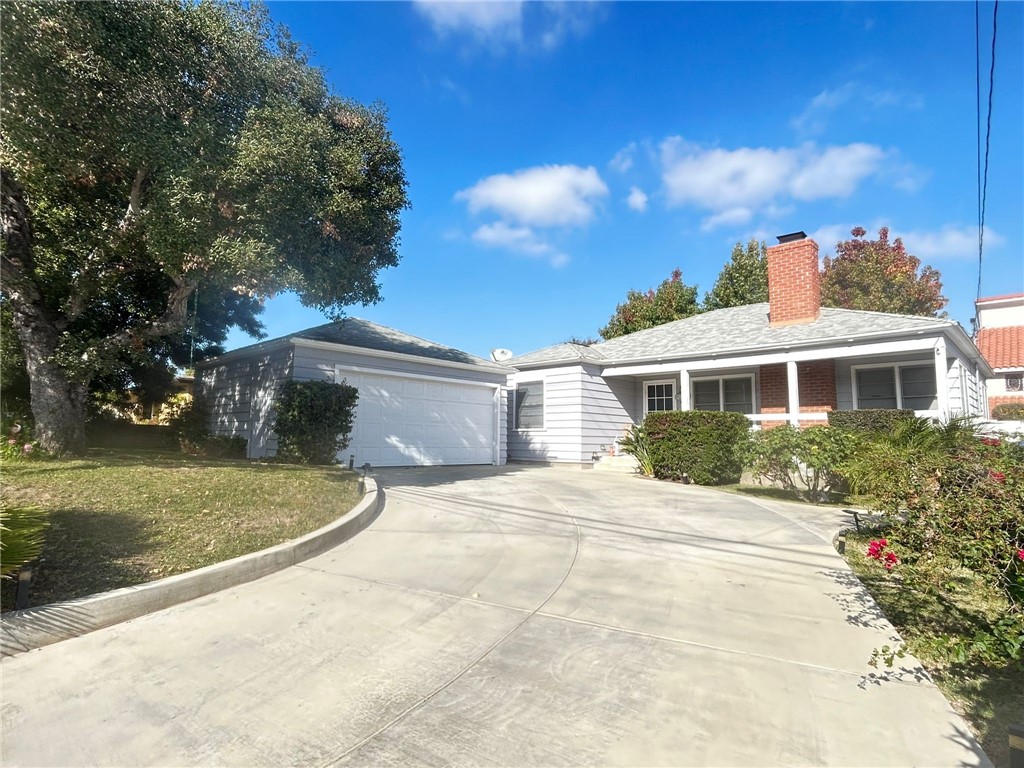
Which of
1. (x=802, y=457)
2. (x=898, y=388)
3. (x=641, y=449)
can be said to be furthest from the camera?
(x=641, y=449)

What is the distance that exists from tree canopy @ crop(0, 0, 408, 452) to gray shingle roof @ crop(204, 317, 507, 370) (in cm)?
275

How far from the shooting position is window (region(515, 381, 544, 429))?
16255 millimetres

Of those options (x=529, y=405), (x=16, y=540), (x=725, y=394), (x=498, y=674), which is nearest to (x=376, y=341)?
(x=529, y=405)

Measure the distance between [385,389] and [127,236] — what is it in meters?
6.08

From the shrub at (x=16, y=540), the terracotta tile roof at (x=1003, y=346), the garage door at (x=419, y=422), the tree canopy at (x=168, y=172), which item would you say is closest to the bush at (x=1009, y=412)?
the terracotta tile roof at (x=1003, y=346)

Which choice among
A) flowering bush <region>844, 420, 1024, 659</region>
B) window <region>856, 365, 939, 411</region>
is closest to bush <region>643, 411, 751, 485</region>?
window <region>856, 365, 939, 411</region>

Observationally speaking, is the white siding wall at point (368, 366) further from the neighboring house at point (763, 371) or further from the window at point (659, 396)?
the window at point (659, 396)

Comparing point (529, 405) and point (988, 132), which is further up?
point (988, 132)

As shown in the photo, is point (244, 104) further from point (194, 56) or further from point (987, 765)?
point (987, 765)

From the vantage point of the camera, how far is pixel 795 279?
46.1 feet

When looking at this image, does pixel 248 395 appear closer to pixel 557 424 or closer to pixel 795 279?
pixel 557 424

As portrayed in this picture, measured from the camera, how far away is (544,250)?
2311 centimetres

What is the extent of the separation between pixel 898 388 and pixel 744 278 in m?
16.2

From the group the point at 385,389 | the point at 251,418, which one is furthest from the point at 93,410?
the point at 385,389
